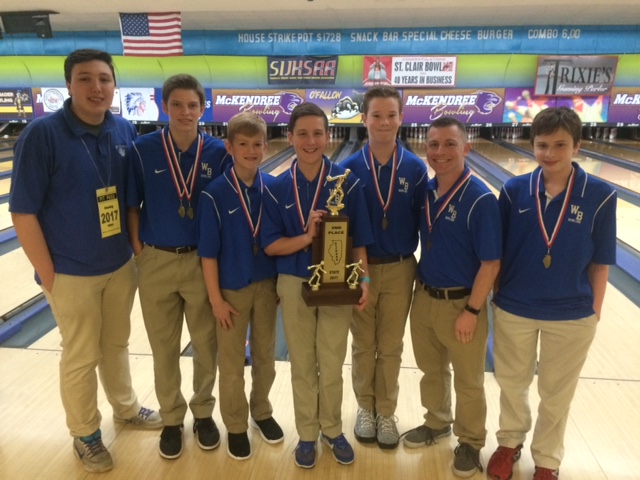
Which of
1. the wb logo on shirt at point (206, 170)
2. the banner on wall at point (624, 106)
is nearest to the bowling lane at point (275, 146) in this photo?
the banner on wall at point (624, 106)

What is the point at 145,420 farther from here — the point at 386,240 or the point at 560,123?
the point at 560,123

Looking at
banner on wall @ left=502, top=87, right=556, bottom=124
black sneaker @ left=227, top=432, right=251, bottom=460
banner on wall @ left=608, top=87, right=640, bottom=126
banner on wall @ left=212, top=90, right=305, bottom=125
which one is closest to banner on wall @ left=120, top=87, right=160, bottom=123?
banner on wall @ left=212, top=90, right=305, bottom=125

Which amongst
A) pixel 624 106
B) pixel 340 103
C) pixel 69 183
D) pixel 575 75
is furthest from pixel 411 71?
pixel 69 183

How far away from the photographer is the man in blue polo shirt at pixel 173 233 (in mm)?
1786

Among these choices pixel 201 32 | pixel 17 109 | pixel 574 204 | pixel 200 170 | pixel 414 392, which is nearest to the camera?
pixel 574 204

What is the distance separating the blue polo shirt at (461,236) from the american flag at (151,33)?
17.9 ft

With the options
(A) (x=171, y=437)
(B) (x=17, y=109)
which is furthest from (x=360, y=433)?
(B) (x=17, y=109)

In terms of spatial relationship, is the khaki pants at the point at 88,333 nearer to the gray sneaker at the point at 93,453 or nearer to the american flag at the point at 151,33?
the gray sneaker at the point at 93,453

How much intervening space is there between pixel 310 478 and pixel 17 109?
10991 mm

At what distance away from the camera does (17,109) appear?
33.1 ft

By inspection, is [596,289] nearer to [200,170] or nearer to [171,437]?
[200,170]

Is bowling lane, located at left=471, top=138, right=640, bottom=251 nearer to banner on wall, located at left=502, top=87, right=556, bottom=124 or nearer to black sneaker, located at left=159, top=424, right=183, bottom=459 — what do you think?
banner on wall, located at left=502, top=87, right=556, bottom=124

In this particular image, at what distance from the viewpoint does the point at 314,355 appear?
186 centimetres

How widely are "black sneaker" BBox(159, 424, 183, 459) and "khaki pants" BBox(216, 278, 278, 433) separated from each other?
7.9 inches
